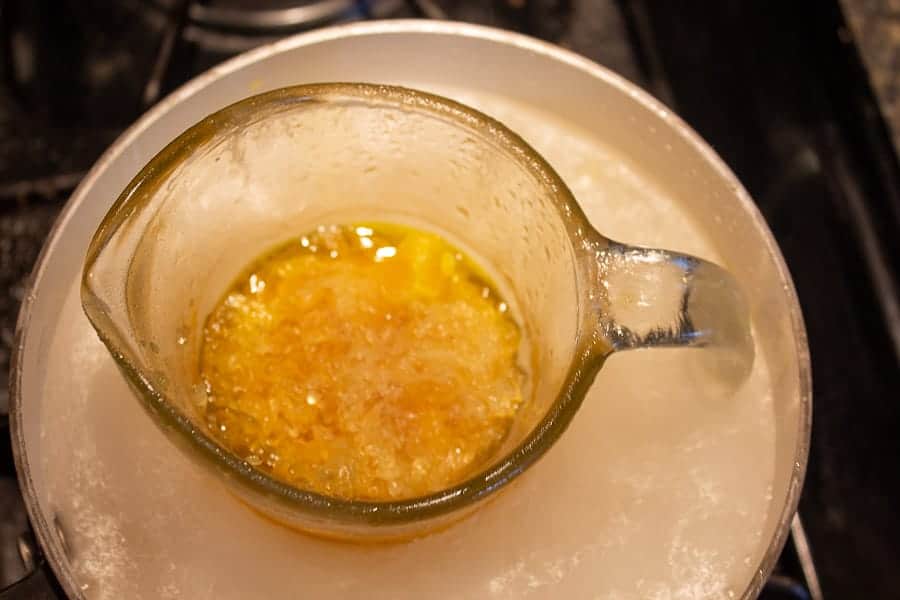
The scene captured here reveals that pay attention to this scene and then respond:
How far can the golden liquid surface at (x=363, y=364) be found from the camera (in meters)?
0.42

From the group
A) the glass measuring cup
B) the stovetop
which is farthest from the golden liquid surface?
the stovetop

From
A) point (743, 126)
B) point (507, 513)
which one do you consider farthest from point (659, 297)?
point (743, 126)

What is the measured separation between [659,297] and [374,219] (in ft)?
0.59

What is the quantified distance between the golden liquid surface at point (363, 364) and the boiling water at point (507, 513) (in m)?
0.03

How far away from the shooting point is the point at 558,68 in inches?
19.4

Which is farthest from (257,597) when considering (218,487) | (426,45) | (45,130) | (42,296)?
(45,130)

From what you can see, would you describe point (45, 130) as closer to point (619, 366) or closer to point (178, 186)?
point (178, 186)

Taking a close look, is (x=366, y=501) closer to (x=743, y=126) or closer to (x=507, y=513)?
(x=507, y=513)

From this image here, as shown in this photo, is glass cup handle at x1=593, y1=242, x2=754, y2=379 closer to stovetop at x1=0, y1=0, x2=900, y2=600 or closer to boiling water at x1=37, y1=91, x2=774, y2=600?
boiling water at x1=37, y1=91, x2=774, y2=600

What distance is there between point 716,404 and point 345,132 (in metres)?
0.24

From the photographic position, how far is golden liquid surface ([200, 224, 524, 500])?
425mm

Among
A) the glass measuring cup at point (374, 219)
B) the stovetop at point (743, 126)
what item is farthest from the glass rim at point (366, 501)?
the stovetop at point (743, 126)

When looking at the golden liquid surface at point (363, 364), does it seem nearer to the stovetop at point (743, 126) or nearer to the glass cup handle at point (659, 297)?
the glass cup handle at point (659, 297)

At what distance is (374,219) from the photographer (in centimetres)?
51
